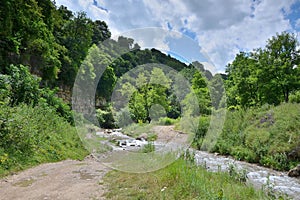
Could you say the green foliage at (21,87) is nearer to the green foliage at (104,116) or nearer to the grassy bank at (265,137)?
the green foliage at (104,116)

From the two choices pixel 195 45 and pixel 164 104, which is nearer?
pixel 195 45

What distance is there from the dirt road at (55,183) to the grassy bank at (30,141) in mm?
476

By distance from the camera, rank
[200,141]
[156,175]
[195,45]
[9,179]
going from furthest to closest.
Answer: [200,141] → [195,45] → [9,179] → [156,175]

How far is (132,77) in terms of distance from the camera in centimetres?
829

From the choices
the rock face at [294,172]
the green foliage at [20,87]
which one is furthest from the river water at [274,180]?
the green foliage at [20,87]

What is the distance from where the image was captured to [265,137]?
42.0 feet

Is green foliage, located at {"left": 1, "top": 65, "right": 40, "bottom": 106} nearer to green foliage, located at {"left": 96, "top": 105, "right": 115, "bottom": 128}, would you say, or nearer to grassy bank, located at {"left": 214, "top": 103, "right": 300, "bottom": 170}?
green foliage, located at {"left": 96, "top": 105, "right": 115, "bottom": 128}

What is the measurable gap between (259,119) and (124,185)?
44.8 ft

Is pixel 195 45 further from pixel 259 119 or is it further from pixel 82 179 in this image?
pixel 259 119

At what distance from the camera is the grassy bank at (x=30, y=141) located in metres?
6.18

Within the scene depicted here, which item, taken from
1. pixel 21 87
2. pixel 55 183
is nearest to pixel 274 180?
pixel 55 183

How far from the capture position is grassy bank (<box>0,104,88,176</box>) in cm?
618

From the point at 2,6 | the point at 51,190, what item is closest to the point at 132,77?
the point at 51,190

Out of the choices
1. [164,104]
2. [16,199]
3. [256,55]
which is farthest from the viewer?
[256,55]
